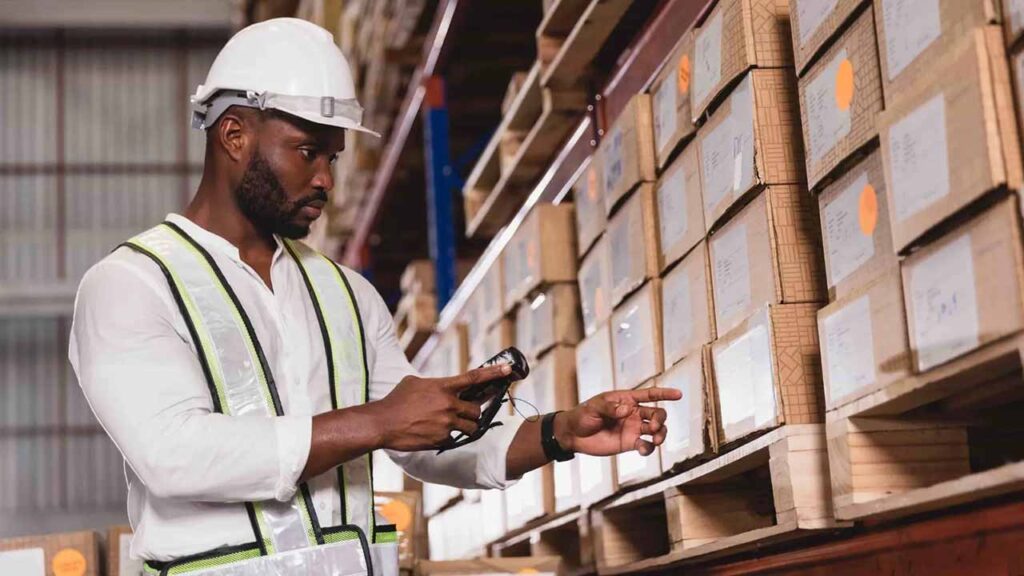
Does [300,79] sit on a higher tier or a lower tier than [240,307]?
higher

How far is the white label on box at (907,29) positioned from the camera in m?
2.28

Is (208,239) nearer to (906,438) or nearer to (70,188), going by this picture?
(906,438)

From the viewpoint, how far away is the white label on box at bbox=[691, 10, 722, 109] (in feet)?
10.4

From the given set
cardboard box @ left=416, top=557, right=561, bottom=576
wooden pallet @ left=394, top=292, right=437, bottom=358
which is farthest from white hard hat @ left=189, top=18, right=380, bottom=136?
wooden pallet @ left=394, top=292, right=437, bottom=358

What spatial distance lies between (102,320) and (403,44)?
5.88 metres

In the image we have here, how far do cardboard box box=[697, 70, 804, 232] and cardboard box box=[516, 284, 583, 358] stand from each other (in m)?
1.43

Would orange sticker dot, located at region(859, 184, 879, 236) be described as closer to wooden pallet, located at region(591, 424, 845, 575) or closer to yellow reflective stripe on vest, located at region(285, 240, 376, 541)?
wooden pallet, located at region(591, 424, 845, 575)

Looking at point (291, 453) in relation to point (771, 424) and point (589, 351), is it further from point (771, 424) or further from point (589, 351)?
point (589, 351)

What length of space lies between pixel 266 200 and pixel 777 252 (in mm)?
1055

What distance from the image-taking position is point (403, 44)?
27.5ft

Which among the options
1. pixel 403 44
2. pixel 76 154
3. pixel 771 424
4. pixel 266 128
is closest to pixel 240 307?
pixel 266 128

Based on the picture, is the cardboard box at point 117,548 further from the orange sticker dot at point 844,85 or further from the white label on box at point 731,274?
the orange sticker dot at point 844,85

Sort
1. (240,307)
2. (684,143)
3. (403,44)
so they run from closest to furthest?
(240,307)
(684,143)
(403,44)

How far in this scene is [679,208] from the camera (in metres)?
3.44
